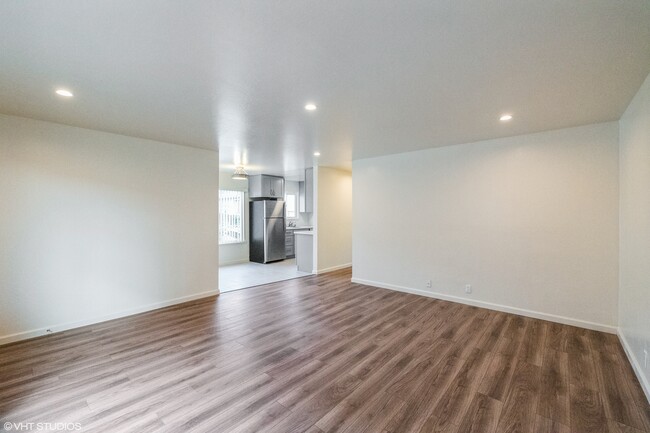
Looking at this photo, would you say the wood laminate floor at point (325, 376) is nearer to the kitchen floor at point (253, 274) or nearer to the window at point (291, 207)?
the kitchen floor at point (253, 274)

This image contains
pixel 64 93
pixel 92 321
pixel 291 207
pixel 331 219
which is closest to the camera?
pixel 64 93

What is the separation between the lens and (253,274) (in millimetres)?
6484

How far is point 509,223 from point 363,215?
2.52 m

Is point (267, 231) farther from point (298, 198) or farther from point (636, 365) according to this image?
point (636, 365)

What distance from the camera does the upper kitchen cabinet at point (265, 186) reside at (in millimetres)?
7719

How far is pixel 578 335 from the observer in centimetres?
320

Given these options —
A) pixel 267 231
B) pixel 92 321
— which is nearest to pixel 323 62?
pixel 92 321

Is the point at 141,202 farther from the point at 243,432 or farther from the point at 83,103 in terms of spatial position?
the point at 243,432

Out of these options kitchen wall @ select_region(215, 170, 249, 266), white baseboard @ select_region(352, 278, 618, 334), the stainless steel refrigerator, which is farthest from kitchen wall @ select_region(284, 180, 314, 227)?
white baseboard @ select_region(352, 278, 618, 334)

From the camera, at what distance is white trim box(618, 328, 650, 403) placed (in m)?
2.14

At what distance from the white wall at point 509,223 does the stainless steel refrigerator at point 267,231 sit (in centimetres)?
347

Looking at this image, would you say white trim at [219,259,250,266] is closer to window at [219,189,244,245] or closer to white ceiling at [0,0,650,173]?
Result: window at [219,189,244,245]

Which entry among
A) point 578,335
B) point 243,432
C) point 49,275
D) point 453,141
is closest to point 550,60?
point 453,141

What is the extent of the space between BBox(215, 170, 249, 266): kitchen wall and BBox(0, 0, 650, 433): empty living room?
2.51 m
